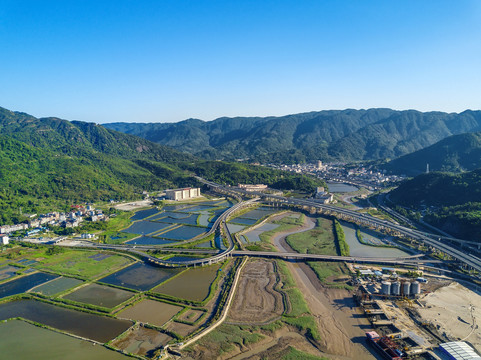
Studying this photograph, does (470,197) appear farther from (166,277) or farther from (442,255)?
(166,277)

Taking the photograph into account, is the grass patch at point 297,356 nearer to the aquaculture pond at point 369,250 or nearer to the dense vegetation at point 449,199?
the aquaculture pond at point 369,250

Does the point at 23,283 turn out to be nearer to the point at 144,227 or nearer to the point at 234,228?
the point at 144,227

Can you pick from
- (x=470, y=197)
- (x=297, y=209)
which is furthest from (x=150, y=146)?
(x=470, y=197)

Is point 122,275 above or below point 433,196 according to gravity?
below

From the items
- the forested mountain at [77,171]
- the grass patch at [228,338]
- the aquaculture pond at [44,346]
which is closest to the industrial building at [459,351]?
the grass patch at [228,338]

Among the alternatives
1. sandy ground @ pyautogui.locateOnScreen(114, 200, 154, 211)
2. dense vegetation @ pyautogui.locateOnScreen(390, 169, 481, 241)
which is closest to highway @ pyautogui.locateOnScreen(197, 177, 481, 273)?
dense vegetation @ pyautogui.locateOnScreen(390, 169, 481, 241)

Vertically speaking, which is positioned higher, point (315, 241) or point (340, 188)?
point (340, 188)

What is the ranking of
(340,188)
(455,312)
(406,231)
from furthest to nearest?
(340,188)
(406,231)
(455,312)

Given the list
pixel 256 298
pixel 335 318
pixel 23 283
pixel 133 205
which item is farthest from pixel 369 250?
pixel 133 205
